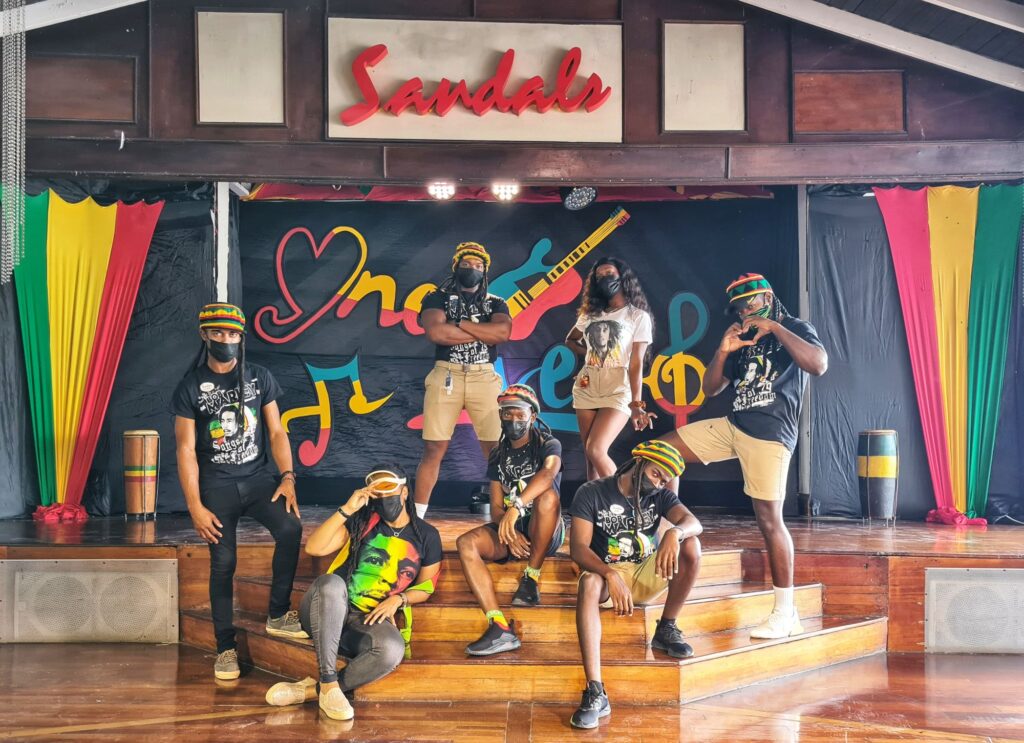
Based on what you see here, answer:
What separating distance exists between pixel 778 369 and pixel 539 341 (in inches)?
131

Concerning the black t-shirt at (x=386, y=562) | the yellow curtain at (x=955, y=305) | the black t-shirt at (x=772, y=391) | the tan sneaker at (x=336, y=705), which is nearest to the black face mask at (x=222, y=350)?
the black t-shirt at (x=386, y=562)

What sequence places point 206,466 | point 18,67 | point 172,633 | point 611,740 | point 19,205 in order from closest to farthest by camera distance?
1. point 611,740
2. point 206,466
3. point 172,633
4. point 18,67
5. point 19,205

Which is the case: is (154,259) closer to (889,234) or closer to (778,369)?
(778,369)

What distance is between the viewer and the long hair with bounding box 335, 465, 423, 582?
506 cm

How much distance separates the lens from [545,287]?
8.68 m

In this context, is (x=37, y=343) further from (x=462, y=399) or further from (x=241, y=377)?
(x=462, y=399)

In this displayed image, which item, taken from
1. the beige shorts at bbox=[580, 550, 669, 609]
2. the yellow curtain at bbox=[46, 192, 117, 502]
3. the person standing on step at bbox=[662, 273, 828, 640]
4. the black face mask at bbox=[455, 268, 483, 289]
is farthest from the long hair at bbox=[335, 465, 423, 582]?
the yellow curtain at bbox=[46, 192, 117, 502]

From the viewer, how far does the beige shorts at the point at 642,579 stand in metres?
5.19

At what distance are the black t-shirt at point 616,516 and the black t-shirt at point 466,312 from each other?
151cm

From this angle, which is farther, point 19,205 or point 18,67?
point 19,205

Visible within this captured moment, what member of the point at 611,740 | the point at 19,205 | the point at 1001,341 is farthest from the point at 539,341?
the point at 611,740

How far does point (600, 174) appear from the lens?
23.2ft

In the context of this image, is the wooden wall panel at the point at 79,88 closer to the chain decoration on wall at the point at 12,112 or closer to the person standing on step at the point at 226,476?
the chain decoration on wall at the point at 12,112

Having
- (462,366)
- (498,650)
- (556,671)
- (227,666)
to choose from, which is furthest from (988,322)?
(227,666)
